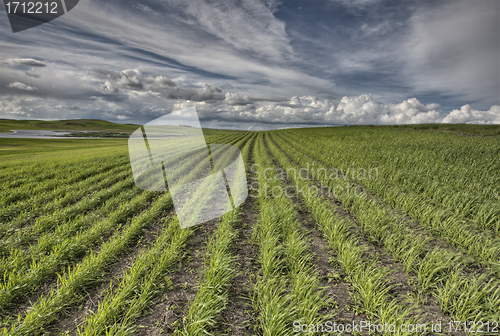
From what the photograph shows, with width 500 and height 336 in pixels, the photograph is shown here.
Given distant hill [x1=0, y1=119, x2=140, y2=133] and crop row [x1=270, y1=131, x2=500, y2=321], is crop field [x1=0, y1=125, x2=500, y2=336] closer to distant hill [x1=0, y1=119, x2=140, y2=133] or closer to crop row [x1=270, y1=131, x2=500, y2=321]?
crop row [x1=270, y1=131, x2=500, y2=321]

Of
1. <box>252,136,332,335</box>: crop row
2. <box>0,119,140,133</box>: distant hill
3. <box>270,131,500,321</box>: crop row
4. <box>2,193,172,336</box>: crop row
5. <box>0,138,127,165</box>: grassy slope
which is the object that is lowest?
<box>0,119,140,133</box>: distant hill

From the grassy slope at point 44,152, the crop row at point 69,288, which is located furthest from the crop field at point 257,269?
the grassy slope at point 44,152

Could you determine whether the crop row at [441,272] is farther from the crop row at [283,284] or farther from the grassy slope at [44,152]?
the grassy slope at [44,152]

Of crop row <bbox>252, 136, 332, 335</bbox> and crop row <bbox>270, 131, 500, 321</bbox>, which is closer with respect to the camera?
crop row <bbox>252, 136, 332, 335</bbox>

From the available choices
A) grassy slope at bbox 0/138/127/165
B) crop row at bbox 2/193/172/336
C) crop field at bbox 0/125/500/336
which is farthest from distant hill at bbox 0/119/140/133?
crop row at bbox 2/193/172/336

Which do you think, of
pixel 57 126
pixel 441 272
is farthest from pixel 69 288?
pixel 57 126

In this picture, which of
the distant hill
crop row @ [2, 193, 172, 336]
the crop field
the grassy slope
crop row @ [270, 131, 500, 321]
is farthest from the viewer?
the distant hill

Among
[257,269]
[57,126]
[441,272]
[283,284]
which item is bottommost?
[57,126]

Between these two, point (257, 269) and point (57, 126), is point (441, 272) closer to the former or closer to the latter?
point (257, 269)

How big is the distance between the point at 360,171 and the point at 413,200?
17.5ft

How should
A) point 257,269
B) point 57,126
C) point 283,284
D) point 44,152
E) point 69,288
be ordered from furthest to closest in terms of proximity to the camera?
point 57,126
point 44,152
point 257,269
point 283,284
point 69,288

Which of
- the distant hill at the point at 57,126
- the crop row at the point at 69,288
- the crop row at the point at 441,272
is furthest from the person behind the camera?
the distant hill at the point at 57,126

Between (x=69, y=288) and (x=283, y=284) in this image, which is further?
(x=283, y=284)

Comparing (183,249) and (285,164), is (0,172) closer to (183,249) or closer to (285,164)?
(183,249)
